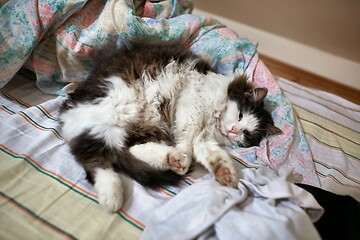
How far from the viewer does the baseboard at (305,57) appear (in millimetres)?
2797

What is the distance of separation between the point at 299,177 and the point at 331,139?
21.5 inches

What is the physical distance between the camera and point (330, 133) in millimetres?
1724

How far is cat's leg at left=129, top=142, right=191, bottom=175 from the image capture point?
117cm

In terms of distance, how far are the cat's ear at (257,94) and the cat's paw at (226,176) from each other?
50 centimetres

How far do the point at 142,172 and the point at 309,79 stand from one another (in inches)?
95.2

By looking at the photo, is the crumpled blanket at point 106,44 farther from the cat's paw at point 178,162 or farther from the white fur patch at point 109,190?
the white fur patch at point 109,190

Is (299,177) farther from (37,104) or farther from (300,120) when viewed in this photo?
(37,104)

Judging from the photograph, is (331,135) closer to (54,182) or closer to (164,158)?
(164,158)

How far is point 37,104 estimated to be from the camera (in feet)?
4.87

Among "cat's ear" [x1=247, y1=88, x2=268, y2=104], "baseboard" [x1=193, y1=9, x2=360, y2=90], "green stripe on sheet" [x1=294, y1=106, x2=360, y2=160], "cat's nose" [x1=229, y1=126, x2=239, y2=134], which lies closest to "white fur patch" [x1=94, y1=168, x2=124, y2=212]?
"cat's nose" [x1=229, y1=126, x2=239, y2=134]

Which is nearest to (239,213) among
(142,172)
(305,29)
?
(142,172)

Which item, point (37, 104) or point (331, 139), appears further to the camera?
point (331, 139)

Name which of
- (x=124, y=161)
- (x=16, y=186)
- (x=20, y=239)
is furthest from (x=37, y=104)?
(x=20, y=239)

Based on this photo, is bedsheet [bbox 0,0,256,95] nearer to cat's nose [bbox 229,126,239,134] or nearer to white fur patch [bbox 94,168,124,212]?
cat's nose [bbox 229,126,239,134]
